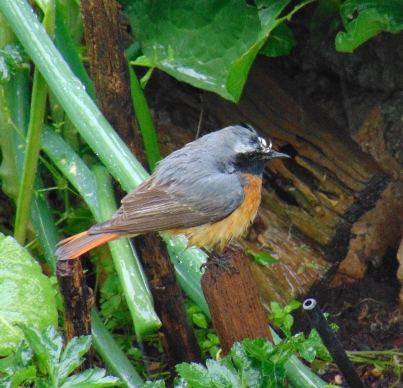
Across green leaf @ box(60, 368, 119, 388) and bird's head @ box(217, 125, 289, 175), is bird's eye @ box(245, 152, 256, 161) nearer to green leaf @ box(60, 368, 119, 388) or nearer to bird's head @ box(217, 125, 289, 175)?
bird's head @ box(217, 125, 289, 175)

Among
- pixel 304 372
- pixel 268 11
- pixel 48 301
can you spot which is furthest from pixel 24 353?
pixel 268 11

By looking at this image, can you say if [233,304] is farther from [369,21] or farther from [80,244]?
[369,21]

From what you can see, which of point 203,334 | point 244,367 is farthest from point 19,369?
point 203,334

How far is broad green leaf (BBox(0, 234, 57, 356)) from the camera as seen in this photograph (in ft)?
9.59

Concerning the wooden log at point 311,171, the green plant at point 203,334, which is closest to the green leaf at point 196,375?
the green plant at point 203,334

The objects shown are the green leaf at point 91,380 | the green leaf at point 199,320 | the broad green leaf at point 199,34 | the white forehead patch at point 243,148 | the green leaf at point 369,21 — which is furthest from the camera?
the broad green leaf at point 199,34

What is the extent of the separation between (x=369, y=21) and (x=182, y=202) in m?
1.45

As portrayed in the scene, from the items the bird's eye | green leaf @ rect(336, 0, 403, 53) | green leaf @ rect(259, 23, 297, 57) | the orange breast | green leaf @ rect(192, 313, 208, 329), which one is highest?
green leaf @ rect(336, 0, 403, 53)

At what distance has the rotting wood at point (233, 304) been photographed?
8.93ft

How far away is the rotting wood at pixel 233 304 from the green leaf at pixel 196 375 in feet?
0.81

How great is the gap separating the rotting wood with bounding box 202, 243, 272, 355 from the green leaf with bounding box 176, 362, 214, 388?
25cm

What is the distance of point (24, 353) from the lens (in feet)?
8.63

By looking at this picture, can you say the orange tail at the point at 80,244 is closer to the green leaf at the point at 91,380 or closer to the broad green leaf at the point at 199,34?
the green leaf at the point at 91,380

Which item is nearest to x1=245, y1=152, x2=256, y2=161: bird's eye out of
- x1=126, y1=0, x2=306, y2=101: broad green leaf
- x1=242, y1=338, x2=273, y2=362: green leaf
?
x1=126, y1=0, x2=306, y2=101: broad green leaf
